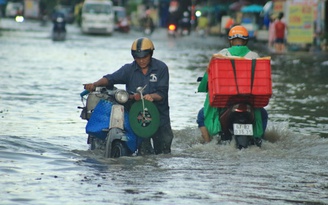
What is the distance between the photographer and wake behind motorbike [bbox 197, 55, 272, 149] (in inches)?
417

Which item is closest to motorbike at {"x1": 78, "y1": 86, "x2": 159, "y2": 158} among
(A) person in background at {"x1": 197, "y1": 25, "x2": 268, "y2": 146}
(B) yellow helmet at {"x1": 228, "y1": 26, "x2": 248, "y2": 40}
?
(A) person in background at {"x1": 197, "y1": 25, "x2": 268, "y2": 146}

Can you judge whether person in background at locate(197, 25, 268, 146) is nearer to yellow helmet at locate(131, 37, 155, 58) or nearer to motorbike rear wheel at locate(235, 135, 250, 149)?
motorbike rear wheel at locate(235, 135, 250, 149)

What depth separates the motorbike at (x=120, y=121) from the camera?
400 inches

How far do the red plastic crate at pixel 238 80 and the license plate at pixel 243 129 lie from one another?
0.31 metres

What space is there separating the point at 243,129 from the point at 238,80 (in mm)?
558

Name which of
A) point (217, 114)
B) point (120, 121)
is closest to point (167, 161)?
point (120, 121)

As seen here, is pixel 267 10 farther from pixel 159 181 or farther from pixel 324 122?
pixel 159 181

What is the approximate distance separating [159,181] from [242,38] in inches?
104

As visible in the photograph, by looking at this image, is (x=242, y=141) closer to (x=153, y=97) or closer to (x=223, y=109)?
(x=223, y=109)

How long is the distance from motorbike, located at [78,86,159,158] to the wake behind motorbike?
0.75m

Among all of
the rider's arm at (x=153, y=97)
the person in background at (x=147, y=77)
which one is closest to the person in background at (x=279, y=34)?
the person in background at (x=147, y=77)

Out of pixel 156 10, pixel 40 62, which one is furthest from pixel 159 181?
pixel 156 10

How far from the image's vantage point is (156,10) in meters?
88.8

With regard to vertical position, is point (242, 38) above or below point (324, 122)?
above
